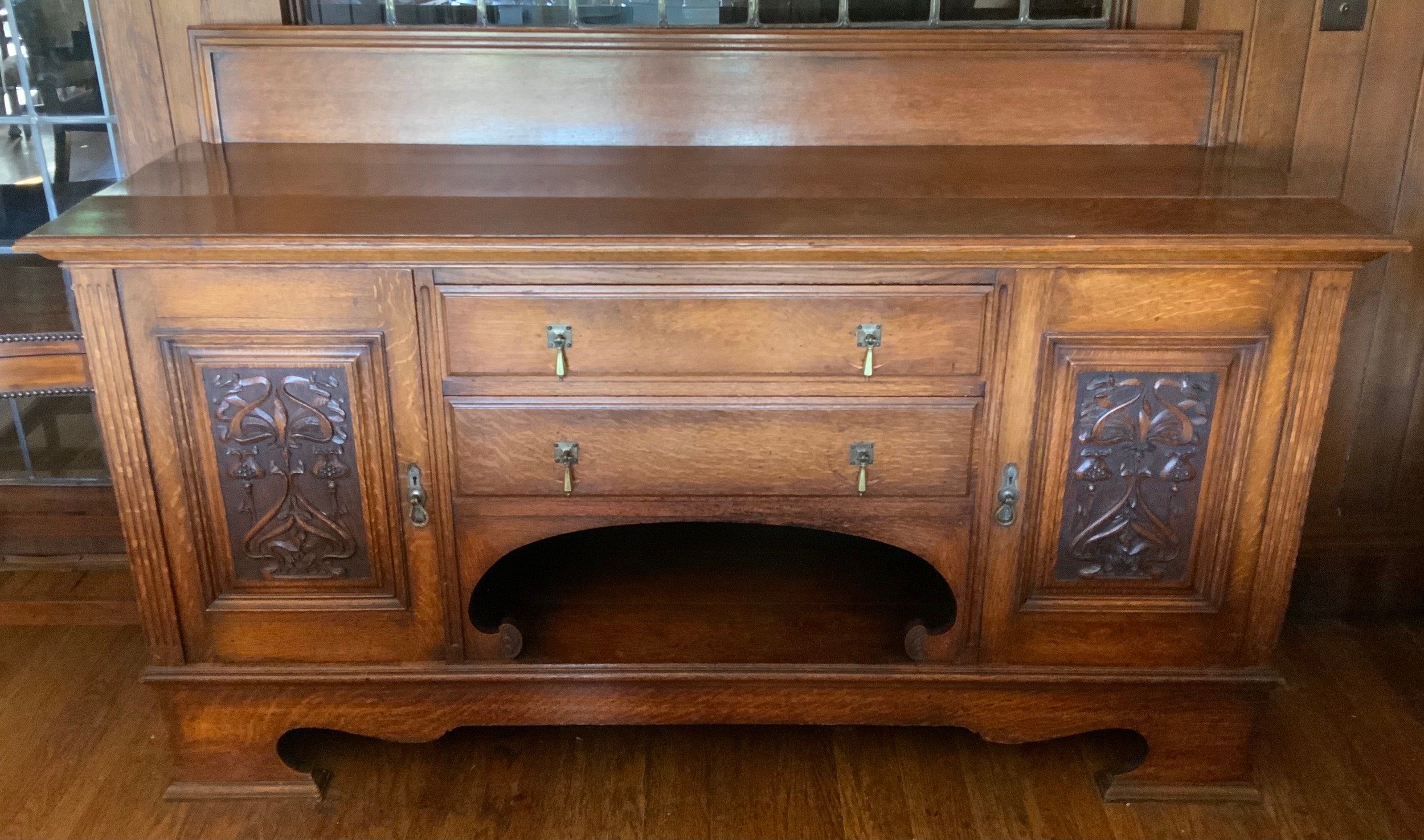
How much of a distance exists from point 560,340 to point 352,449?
0.35 meters

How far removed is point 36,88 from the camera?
2111 mm

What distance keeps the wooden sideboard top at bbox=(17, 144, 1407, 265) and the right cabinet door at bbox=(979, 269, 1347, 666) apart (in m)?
0.07

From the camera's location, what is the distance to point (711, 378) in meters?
1.58

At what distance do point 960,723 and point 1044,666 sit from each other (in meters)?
0.16

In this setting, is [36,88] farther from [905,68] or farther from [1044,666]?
[1044,666]

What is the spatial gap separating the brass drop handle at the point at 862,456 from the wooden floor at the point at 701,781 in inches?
23.4

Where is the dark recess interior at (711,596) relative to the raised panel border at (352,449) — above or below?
below

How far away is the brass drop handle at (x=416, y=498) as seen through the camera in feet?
5.38

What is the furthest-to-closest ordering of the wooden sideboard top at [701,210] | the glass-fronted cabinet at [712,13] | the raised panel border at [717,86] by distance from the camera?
1. the glass-fronted cabinet at [712,13]
2. the raised panel border at [717,86]
3. the wooden sideboard top at [701,210]

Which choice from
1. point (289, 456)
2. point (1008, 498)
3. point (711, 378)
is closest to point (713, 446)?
point (711, 378)

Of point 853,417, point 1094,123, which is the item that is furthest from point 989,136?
point 853,417

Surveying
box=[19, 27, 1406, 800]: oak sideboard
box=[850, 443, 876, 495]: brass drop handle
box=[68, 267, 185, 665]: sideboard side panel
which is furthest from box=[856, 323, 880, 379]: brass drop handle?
box=[68, 267, 185, 665]: sideboard side panel

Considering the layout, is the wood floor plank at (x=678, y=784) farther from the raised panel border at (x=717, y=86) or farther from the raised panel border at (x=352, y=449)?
the raised panel border at (x=717, y=86)

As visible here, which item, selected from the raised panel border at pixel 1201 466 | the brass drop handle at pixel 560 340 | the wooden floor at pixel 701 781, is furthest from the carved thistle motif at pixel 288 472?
the raised panel border at pixel 1201 466
